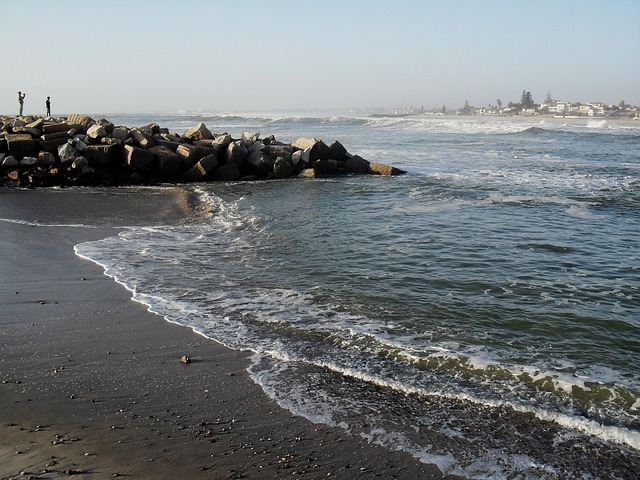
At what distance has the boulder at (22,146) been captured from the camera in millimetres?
16578

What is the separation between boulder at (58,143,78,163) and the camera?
1662 centimetres

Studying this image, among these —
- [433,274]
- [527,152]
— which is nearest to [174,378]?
[433,274]

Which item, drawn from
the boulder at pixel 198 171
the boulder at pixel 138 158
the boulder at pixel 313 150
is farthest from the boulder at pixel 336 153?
the boulder at pixel 138 158

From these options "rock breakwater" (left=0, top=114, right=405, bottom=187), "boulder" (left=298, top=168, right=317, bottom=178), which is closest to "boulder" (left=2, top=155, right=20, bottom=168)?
"rock breakwater" (left=0, top=114, right=405, bottom=187)

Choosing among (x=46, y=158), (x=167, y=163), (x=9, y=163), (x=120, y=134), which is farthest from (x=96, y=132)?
(x=9, y=163)

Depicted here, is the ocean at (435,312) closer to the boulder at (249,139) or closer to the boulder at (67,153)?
the boulder at (67,153)

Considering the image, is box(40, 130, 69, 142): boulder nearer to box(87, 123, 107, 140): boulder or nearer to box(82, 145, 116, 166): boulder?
box(87, 123, 107, 140): boulder

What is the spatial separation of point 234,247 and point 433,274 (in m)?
3.53

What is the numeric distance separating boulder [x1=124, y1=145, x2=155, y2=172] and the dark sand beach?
33.9 feet

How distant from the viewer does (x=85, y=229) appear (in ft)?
35.6

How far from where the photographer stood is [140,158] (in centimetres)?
1702

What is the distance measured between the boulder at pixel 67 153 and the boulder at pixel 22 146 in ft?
Answer: 2.69

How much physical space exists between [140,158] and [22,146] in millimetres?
3491

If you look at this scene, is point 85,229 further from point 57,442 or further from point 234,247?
point 57,442
